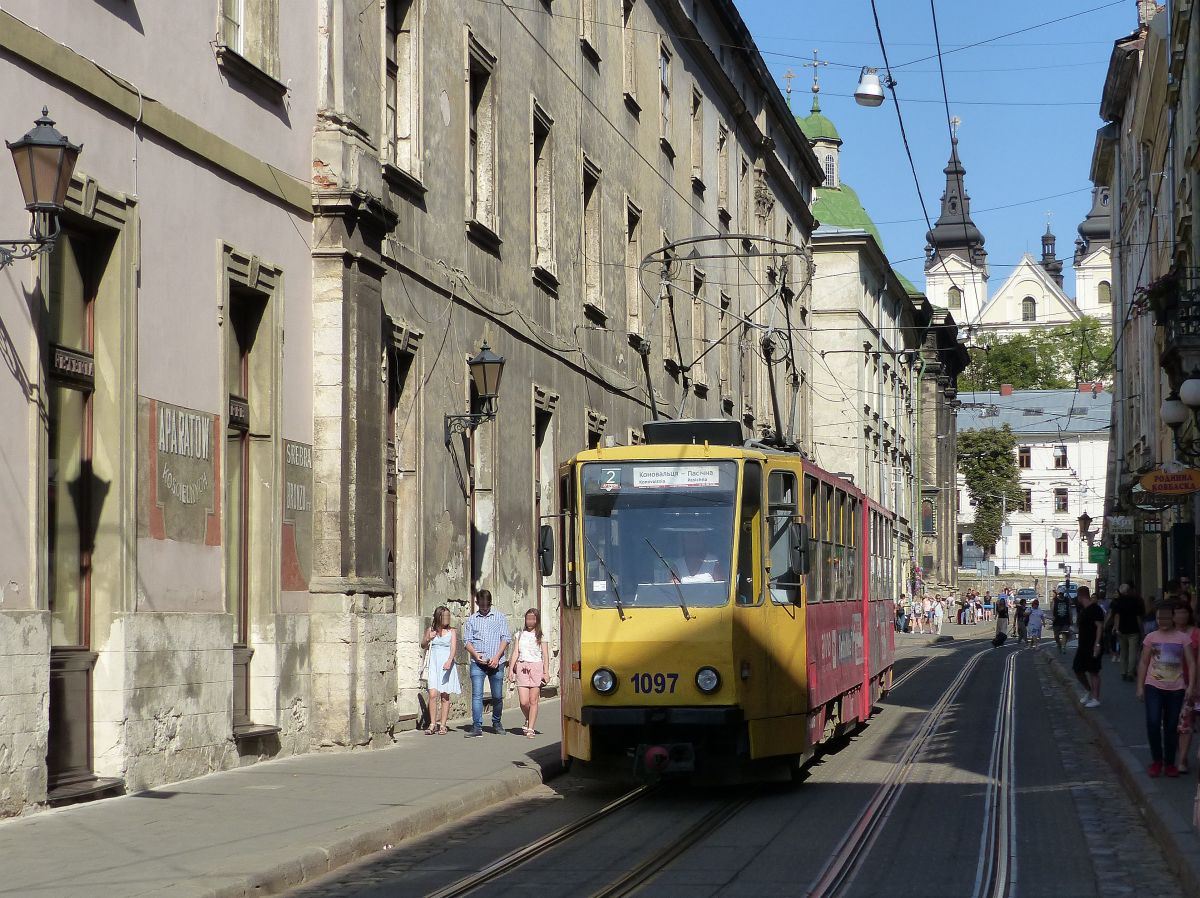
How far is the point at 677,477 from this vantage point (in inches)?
555

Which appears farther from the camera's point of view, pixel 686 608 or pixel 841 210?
pixel 841 210

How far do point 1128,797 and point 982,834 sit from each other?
2802 mm

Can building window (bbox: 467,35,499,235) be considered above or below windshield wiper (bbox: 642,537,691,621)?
above

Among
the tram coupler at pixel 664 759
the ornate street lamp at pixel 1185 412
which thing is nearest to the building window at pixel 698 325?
the ornate street lamp at pixel 1185 412

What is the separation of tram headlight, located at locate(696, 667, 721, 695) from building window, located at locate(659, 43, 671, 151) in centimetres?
2047

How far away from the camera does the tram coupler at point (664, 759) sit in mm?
13367

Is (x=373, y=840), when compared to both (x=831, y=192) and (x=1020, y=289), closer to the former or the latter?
(x=831, y=192)

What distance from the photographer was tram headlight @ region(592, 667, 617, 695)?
1369 cm

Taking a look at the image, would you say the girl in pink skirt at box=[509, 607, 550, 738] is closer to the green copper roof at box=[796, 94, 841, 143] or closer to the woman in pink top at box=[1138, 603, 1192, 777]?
the woman in pink top at box=[1138, 603, 1192, 777]

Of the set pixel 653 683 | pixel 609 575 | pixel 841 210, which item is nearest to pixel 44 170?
pixel 609 575

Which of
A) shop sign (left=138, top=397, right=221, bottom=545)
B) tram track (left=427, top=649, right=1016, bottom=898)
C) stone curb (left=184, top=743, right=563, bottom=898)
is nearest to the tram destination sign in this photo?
tram track (left=427, top=649, right=1016, bottom=898)

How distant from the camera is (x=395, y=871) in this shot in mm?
10117

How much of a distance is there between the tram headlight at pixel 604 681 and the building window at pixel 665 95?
20.3 m

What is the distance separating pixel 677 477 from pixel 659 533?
48 cm
